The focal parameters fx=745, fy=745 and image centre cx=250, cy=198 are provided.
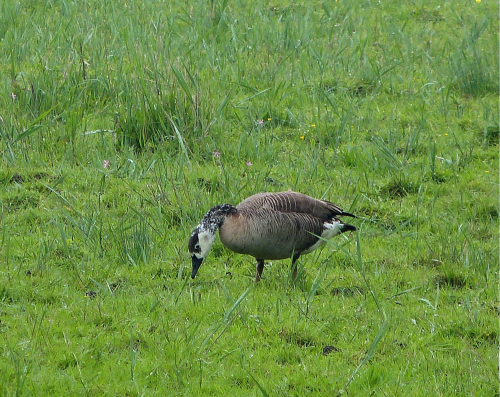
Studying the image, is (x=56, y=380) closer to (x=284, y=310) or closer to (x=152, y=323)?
(x=152, y=323)

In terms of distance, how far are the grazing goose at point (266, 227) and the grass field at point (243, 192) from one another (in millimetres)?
255

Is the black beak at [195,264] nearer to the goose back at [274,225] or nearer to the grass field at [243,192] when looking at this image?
the grass field at [243,192]

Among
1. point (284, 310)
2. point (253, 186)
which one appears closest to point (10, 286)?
point (284, 310)

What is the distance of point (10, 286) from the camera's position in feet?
17.3

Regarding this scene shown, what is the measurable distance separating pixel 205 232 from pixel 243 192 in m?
1.59

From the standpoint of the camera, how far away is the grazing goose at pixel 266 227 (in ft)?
17.2

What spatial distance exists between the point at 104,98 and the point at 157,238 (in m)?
2.71

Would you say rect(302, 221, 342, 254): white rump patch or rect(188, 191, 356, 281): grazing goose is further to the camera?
rect(302, 221, 342, 254): white rump patch

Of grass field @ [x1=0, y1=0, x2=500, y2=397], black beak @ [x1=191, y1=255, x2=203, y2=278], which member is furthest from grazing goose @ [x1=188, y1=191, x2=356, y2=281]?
grass field @ [x1=0, y1=0, x2=500, y2=397]

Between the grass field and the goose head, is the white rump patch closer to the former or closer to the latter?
the grass field

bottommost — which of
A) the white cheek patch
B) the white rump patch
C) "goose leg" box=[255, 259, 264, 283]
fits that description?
"goose leg" box=[255, 259, 264, 283]

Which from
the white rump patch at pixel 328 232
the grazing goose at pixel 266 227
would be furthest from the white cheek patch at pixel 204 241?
the white rump patch at pixel 328 232

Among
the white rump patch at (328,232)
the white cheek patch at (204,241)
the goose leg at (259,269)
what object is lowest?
the goose leg at (259,269)

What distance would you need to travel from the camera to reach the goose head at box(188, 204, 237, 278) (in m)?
5.22
